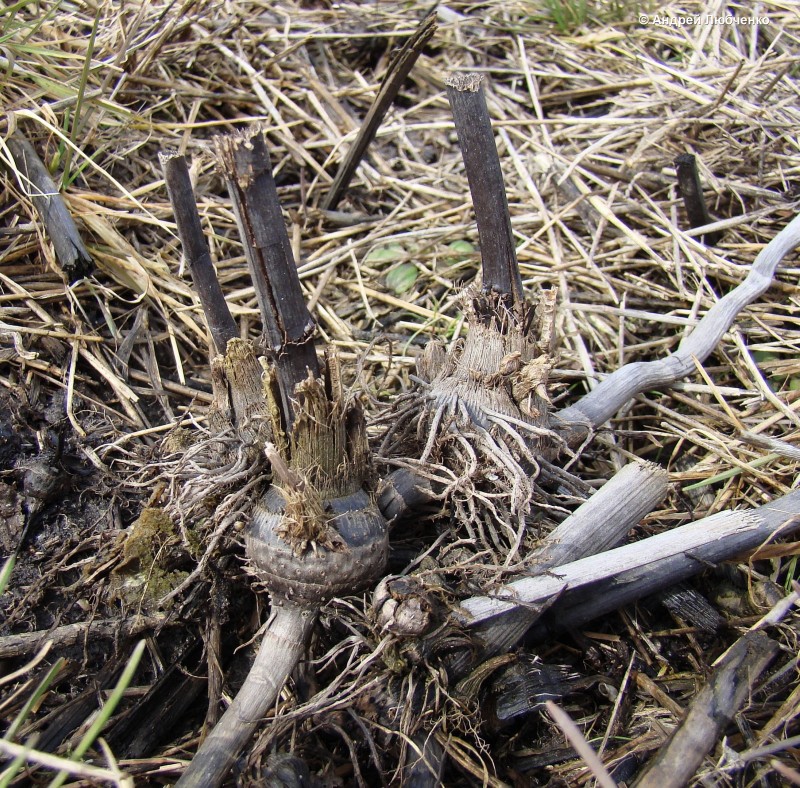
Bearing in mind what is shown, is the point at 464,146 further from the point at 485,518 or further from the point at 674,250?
the point at 674,250

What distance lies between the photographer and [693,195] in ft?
8.63

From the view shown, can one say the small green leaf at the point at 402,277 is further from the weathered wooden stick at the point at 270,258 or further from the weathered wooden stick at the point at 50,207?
the weathered wooden stick at the point at 270,258

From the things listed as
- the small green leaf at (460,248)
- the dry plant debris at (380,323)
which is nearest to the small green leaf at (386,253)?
the dry plant debris at (380,323)

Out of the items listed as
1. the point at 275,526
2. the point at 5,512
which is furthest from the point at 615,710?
the point at 5,512

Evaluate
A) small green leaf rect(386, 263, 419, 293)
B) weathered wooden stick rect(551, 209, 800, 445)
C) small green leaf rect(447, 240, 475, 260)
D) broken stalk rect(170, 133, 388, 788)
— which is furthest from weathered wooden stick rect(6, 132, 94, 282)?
weathered wooden stick rect(551, 209, 800, 445)

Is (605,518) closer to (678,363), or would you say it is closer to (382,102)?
(678,363)

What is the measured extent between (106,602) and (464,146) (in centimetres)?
144

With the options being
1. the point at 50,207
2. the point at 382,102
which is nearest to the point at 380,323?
the point at 382,102

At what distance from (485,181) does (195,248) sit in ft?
2.44

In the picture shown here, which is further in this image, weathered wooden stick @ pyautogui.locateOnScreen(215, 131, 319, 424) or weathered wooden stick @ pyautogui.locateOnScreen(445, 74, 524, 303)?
weathered wooden stick @ pyautogui.locateOnScreen(445, 74, 524, 303)

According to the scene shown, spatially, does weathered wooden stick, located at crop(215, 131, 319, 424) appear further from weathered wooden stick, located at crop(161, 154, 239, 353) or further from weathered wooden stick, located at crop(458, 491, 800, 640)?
weathered wooden stick, located at crop(458, 491, 800, 640)

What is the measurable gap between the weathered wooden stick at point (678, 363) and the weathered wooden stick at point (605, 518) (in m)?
0.28

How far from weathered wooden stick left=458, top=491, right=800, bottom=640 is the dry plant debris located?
0.07 meters

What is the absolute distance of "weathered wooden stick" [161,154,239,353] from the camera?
157 cm
